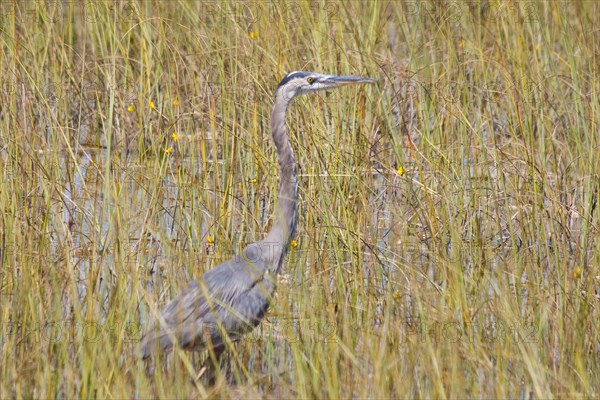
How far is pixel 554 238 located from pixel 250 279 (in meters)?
1.23

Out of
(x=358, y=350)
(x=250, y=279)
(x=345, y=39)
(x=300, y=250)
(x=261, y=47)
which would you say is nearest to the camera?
(x=358, y=350)

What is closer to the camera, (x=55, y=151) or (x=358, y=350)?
(x=358, y=350)

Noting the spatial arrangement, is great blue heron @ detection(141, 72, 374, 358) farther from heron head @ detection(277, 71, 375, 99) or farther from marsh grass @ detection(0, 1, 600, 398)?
marsh grass @ detection(0, 1, 600, 398)

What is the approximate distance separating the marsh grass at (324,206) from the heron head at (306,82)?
40 centimetres

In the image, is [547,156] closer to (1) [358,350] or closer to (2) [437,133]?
(2) [437,133]

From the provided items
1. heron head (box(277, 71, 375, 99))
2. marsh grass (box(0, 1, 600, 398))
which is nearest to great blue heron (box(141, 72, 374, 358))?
heron head (box(277, 71, 375, 99))

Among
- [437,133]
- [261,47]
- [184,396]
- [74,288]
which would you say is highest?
[261,47]

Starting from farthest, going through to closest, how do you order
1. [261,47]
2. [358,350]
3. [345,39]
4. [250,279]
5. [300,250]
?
[345,39]
[261,47]
[300,250]
[250,279]
[358,350]

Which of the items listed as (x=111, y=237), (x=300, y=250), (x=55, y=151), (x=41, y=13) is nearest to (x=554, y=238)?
(x=300, y=250)

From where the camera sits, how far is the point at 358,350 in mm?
3473

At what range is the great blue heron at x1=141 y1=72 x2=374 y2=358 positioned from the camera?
3.57 meters

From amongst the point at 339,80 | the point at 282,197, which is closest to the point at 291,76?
the point at 339,80

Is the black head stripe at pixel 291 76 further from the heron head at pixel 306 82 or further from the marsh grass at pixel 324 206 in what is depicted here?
the marsh grass at pixel 324 206

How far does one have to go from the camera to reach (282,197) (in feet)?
13.6
